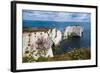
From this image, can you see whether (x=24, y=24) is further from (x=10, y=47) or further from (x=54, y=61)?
(x=54, y=61)

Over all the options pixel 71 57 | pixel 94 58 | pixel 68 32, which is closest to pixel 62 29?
pixel 68 32

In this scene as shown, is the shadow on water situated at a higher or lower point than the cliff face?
lower

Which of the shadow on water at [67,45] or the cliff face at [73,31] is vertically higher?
the cliff face at [73,31]

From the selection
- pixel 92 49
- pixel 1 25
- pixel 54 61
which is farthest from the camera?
pixel 92 49
